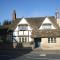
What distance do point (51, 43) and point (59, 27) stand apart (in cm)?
583

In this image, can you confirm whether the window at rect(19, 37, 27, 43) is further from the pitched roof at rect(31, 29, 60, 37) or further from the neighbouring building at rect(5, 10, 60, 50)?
the pitched roof at rect(31, 29, 60, 37)

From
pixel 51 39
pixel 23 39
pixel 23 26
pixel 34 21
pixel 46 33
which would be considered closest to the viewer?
pixel 51 39

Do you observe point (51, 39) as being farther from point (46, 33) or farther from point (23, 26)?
point (23, 26)

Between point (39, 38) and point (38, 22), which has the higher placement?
point (38, 22)

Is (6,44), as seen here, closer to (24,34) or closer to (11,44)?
(11,44)

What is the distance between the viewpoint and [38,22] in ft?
195

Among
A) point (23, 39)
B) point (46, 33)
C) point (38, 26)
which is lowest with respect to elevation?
point (23, 39)

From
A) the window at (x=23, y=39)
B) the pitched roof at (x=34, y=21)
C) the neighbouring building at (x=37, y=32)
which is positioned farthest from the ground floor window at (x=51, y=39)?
the window at (x=23, y=39)

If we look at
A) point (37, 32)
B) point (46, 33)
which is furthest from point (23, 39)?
point (46, 33)

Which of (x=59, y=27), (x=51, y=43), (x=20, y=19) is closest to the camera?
(x=51, y=43)

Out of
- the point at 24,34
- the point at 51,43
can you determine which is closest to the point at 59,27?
the point at 51,43

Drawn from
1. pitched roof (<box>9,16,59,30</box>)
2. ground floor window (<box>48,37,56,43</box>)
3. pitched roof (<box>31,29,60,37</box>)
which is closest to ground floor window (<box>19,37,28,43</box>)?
pitched roof (<box>31,29,60,37</box>)

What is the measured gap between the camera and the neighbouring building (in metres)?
53.3

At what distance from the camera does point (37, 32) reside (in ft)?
182
